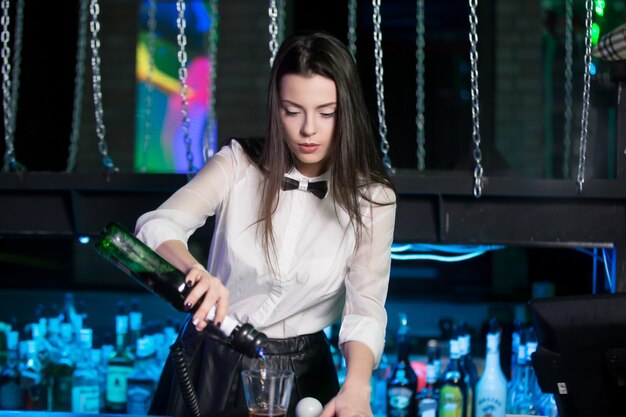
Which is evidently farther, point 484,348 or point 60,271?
point 60,271

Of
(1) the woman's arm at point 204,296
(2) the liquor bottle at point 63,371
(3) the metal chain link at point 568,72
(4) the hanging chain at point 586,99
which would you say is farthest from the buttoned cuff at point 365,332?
(3) the metal chain link at point 568,72

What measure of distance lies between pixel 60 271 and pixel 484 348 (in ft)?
10.4

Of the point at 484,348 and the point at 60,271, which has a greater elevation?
the point at 60,271

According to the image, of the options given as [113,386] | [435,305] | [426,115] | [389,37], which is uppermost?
[389,37]

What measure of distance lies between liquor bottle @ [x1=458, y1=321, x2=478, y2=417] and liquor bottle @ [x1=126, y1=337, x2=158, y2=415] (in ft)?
3.29

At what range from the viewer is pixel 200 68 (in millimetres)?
5629

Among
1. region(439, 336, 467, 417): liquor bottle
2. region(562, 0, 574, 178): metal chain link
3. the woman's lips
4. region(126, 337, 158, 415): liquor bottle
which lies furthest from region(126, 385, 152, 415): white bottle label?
region(562, 0, 574, 178): metal chain link

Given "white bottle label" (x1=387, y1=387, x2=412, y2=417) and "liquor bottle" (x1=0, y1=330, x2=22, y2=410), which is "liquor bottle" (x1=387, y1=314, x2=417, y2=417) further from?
"liquor bottle" (x1=0, y1=330, x2=22, y2=410)

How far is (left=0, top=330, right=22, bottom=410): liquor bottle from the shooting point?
9.46 feet

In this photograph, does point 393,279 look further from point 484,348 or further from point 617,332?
point 617,332

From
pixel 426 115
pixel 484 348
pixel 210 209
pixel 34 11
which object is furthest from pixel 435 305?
pixel 34 11

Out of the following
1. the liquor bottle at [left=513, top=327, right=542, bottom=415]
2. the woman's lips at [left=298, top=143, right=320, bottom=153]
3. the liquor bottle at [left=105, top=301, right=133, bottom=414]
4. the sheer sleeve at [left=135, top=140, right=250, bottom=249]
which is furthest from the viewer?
the liquor bottle at [left=105, top=301, right=133, bottom=414]

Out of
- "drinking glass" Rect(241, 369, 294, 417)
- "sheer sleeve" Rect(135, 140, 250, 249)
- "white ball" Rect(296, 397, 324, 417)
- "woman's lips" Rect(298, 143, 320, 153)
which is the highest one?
"woman's lips" Rect(298, 143, 320, 153)

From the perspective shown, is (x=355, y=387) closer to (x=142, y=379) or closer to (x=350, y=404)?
(x=350, y=404)
